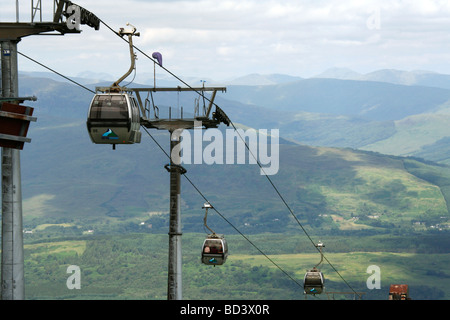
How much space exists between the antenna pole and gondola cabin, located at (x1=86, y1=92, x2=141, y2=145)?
13.6 feet

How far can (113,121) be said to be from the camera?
99.9ft

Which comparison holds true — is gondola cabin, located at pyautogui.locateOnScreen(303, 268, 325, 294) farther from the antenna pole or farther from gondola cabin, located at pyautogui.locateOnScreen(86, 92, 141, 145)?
the antenna pole

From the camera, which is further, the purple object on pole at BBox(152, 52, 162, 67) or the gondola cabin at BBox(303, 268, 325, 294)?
the gondola cabin at BBox(303, 268, 325, 294)

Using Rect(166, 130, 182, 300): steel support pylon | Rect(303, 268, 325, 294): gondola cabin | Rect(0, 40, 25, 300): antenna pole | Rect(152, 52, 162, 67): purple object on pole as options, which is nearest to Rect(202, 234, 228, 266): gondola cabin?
Rect(166, 130, 182, 300): steel support pylon

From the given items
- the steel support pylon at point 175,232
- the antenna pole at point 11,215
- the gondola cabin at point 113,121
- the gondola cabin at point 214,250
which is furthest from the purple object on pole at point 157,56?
the gondola cabin at point 214,250

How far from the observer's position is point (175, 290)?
40625 millimetres

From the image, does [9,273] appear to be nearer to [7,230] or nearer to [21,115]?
[7,230]

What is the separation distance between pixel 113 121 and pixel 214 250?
26.7 metres

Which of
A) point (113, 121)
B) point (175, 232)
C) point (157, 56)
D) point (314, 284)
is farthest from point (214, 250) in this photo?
point (113, 121)

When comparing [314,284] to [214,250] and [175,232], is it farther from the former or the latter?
[175,232]

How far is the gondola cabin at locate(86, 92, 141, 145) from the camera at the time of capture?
1199 inches

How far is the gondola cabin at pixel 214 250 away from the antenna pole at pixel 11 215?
29.1 m
